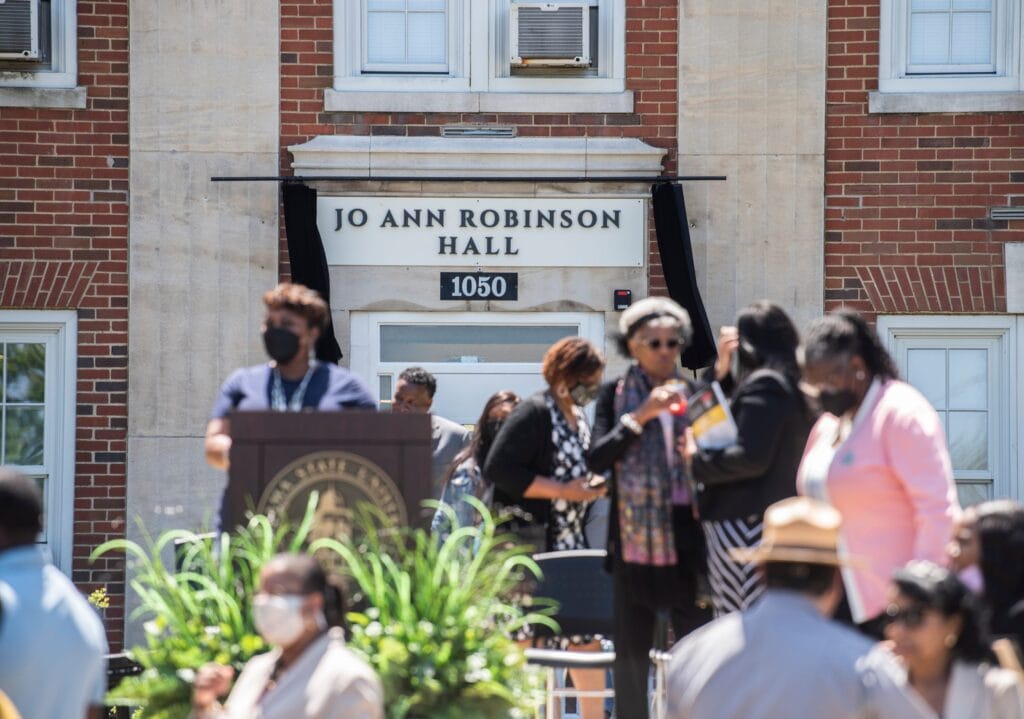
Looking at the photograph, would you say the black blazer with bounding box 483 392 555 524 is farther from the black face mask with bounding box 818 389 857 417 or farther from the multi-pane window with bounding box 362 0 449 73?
the multi-pane window with bounding box 362 0 449 73

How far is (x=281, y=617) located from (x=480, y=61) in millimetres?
6753

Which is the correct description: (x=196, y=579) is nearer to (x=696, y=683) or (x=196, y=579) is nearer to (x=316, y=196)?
(x=696, y=683)

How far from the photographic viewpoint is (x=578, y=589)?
6.87 m

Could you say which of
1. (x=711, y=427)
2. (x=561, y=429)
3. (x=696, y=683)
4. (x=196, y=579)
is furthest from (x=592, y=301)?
(x=696, y=683)

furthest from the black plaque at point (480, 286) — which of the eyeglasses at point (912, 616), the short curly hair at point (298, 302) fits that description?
the eyeglasses at point (912, 616)

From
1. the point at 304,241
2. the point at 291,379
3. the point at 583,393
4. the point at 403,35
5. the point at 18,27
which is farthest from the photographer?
the point at 403,35

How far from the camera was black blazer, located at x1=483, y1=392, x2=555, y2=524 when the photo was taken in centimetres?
708

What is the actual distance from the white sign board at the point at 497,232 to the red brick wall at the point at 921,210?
131cm

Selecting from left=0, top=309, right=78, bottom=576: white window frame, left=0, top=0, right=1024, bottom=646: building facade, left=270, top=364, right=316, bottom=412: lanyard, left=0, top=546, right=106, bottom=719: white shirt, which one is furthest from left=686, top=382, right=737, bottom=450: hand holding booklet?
left=0, top=309, right=78, bottom=576: white window frame

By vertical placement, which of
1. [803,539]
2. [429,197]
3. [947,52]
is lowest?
[803,539]

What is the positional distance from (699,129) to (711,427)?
482 cm

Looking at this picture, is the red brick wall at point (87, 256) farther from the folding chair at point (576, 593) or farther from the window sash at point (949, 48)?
the window sash at point (949, 48)

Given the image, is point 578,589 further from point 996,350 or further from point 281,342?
point 996,350

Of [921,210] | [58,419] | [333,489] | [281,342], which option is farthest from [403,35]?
[333,489]
